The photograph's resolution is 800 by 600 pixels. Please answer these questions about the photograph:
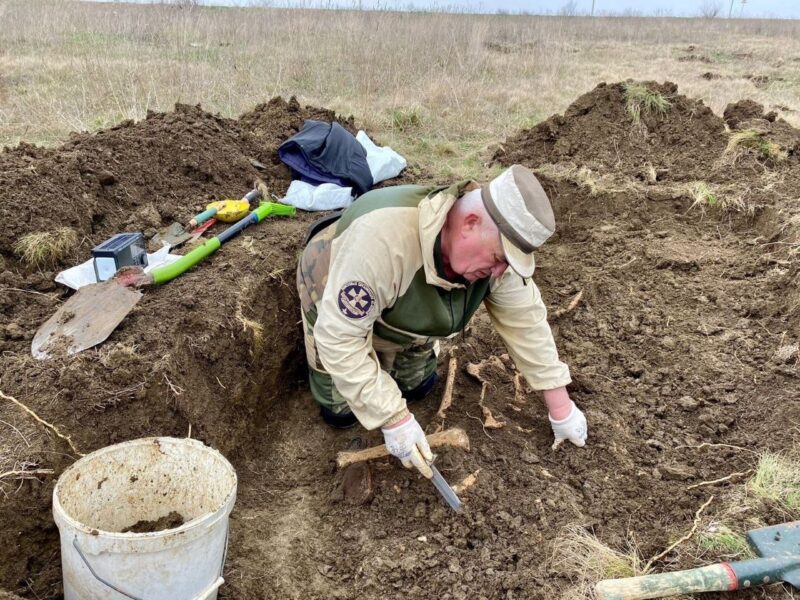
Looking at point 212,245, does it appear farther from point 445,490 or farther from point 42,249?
point 445,490

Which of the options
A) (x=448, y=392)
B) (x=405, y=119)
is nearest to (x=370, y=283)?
(x=448, y=392)

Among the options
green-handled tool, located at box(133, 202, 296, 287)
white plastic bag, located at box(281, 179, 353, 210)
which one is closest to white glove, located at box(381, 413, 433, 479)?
green-handled tool, located at box(133, 202, 296, 287)

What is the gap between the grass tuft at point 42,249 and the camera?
3396 mm

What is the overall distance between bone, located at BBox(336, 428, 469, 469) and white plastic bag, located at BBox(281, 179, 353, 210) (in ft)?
7.96

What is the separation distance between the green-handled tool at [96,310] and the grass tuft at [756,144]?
15.6 ft

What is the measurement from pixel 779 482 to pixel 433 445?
1322mm

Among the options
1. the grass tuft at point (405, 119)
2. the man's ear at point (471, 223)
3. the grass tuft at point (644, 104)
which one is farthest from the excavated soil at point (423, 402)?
the grass tuft at point (405, 119)

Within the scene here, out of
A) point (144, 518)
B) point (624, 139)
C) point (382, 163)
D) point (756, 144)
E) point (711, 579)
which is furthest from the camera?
point (624, 139)

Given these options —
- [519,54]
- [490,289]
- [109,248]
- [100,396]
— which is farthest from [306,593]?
[519,54]

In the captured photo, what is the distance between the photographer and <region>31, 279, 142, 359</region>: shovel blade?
2684mm

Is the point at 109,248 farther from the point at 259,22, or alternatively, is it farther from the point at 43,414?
the point at 259,22

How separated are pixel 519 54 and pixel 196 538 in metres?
13.0

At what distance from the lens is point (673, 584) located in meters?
1.90

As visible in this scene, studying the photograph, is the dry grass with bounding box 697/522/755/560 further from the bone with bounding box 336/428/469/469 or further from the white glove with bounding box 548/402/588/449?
the bone with bounding box 336/428/469/469
